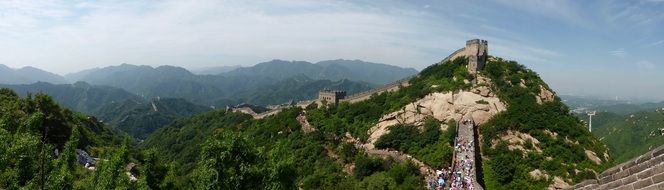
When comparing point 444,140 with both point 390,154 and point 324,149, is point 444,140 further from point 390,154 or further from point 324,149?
point 324,149

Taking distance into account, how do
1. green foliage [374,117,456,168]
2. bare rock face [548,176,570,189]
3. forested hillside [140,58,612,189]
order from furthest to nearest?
green foliage [374,117,456,168]
forested hillside [140,58,612,189]
bare rock face [548,176,570,189]

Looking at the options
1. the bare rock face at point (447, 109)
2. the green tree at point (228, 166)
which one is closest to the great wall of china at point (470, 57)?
the bare rock face at point (447, 109)

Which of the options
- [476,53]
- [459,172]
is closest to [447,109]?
[476,53]

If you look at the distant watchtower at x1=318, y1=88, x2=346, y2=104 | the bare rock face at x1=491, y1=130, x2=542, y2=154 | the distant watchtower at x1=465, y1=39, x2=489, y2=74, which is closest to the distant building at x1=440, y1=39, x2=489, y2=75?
the distant watchtower at x1=465, y1=39, x2=489, y2=74

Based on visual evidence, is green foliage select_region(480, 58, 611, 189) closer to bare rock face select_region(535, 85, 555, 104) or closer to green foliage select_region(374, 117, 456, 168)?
bare rock face select_region(535, 85, 555, 104)

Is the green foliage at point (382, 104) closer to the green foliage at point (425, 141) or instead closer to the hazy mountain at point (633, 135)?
the green foliage at point (425, 141)

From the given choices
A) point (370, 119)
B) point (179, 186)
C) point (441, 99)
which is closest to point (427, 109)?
point (441, 99)
